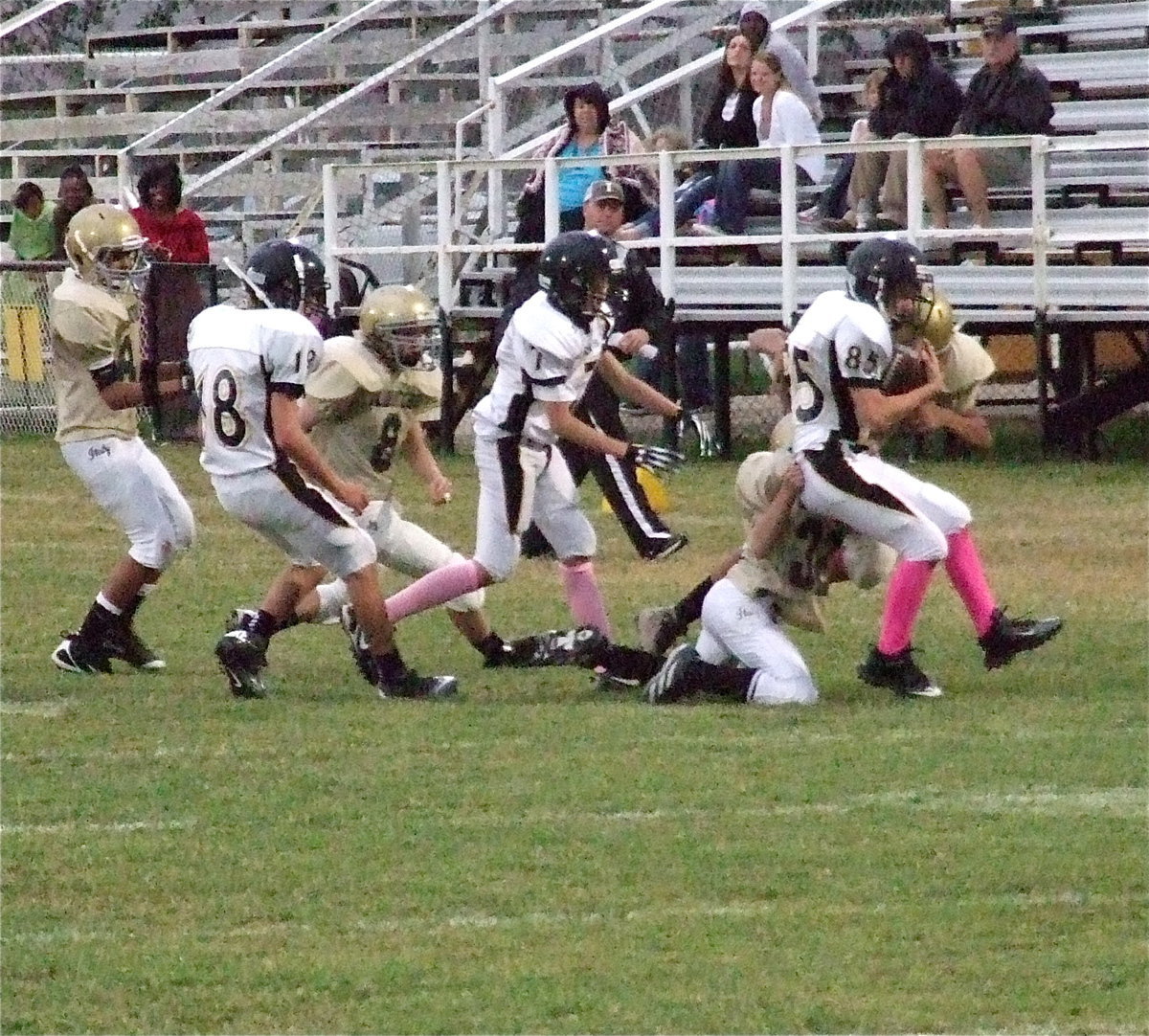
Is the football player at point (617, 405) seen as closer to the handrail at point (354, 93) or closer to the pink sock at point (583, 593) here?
the pink sock at point (583, 593)

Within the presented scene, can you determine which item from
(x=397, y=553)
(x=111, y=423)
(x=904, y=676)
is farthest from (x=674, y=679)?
(x=111, y=423)

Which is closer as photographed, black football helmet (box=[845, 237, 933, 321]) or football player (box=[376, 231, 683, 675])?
black football helmet (box=[845, 237, 933, 321])

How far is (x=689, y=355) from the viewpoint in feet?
53.9

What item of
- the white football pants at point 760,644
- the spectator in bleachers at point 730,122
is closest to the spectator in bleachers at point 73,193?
the spectator in bleachers at point 730,122

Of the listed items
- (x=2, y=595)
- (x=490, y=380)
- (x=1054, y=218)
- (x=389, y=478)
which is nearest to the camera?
(x=389, y=478)

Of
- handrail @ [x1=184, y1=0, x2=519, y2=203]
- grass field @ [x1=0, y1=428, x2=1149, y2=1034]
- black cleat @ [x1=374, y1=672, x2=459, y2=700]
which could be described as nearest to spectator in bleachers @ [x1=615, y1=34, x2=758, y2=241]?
handrail @ [x1=184, y1=0, x2=519, y2=203]

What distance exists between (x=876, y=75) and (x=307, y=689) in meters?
8.85

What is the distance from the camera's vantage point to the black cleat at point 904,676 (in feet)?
27.3

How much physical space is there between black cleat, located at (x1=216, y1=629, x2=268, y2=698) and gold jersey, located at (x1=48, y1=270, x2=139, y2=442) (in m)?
1.24

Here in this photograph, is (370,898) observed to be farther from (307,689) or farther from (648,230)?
(648,230)

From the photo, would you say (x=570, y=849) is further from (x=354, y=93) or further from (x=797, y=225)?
(x=354, y=93)

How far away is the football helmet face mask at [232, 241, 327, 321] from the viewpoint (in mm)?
8469

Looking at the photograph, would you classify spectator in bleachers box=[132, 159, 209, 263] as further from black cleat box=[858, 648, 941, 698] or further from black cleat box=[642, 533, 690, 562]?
black cleat box=[858, 648, 941, 698]

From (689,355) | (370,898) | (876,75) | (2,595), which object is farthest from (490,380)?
(370,898)
